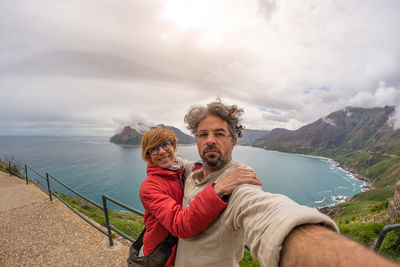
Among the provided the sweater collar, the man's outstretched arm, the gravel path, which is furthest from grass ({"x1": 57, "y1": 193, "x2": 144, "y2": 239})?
the man's outstretched arm

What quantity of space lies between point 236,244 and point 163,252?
72cm

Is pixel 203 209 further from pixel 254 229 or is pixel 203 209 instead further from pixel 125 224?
pixel 125 224

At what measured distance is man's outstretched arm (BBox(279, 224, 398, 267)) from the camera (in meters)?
0.62

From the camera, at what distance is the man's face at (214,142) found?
1.73m

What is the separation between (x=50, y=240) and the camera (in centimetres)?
458

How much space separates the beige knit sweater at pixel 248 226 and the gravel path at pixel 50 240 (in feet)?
11.2

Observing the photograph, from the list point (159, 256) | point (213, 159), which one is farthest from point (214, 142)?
point (159, 256)

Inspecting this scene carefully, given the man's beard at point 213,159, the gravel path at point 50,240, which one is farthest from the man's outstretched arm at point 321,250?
the gravel path at point 50,240

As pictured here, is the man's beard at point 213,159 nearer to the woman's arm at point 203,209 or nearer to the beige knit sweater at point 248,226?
the beige knit sweater at point 248,226

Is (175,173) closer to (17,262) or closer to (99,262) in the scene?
(99,262)

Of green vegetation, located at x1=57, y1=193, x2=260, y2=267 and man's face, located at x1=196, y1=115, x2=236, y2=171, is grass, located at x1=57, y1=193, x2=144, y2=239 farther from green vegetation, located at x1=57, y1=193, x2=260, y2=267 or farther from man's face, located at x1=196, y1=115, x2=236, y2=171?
man's face, located at x1=196, y1=115, x2=236, y2=171

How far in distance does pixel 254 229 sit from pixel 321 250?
302mm

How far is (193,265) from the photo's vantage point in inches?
53.6

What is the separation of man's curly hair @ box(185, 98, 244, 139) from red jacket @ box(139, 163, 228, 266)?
0.63 meters
